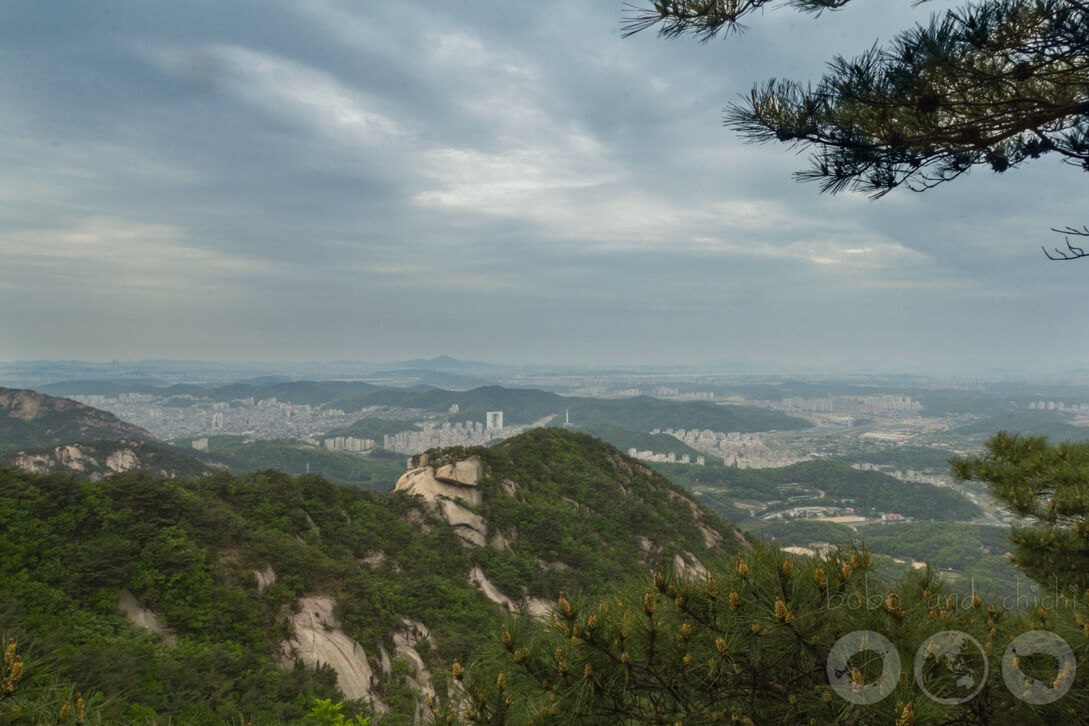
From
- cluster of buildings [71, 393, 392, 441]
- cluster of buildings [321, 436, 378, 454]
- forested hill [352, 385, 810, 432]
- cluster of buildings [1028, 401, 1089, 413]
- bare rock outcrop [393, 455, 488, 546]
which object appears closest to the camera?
bare rock outcrop [393, 455, 488, 546]

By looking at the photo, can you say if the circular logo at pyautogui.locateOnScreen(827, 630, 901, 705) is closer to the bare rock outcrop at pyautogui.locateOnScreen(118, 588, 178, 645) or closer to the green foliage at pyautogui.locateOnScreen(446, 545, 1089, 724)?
the green foliage at pyautogui.locateOnScreen(446, 545, 1089, 724)

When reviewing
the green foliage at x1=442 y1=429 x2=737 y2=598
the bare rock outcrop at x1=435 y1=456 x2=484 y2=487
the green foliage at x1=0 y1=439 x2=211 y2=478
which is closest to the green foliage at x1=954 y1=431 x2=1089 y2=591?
the green foliage at x1=442 y1=429 x2=737 y2=598

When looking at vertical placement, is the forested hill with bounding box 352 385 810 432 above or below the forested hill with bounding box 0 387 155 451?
below

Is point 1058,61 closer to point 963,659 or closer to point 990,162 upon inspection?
point 990,162

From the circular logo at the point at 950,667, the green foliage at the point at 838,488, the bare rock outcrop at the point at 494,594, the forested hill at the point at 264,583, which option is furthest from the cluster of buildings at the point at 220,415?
the circular logo at the point at 950,667

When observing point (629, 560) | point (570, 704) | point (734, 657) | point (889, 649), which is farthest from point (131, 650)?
point (629, 560)

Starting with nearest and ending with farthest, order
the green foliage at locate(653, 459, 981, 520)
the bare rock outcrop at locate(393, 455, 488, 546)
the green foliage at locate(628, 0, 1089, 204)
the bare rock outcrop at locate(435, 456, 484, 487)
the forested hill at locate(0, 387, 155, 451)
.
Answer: the green foliage at locate(628, 0, 1089, 204), the bare rock outcrop at locate(393, 455, 488, 546), the bare rock outcrop at locate(435, 456, 484, 487), the forested hill at locate(0, 387, 155, 451), the green foliage at locate(653, 459, 981, 520)

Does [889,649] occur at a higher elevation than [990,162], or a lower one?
lower
